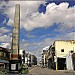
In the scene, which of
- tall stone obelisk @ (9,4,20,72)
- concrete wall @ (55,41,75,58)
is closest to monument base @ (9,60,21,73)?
tall stone obelisk @ (9,4,20,72)

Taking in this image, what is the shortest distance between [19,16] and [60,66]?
37.5 m

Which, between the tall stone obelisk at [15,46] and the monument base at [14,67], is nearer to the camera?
the monument base at [14,67]

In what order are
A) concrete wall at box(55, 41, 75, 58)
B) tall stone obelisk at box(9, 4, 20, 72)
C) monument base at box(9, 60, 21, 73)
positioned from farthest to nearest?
concrete wall at box(55, 41, 75, 58) → tall stone obelisk at box(9, 4, 20, 72) → monument base at box(9, 60, 21, 73)

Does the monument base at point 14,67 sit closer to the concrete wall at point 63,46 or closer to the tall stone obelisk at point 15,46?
the tall stone obelisk at point 15,46

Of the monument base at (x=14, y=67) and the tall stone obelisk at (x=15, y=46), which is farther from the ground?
the tall stone obelisk at (x=15, y=46)

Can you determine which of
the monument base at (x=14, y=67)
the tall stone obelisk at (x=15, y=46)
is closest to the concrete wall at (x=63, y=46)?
the tall stone obelisk at (x=15, y=46)

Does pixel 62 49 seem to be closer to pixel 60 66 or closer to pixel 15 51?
pixel 60 66

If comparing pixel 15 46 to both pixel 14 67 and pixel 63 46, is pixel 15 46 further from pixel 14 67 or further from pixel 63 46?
pixel 63 46

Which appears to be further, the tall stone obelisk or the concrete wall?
the concrete wall

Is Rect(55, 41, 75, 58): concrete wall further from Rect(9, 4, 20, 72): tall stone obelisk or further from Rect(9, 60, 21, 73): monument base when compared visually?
Rect(9, 60, 21, 73): monument base

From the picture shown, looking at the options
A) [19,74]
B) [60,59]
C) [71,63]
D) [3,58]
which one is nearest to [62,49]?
[60,59]

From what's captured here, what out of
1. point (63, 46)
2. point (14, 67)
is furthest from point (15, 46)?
point (63, 46)

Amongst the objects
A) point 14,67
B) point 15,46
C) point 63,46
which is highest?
point 63,46

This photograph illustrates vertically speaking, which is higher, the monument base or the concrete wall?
the concrete wall
